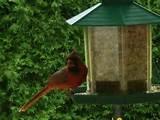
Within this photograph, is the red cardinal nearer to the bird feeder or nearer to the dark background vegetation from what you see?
the bird feeder

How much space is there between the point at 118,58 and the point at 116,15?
0.70ft

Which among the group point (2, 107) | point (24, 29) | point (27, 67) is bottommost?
point (2, 107)

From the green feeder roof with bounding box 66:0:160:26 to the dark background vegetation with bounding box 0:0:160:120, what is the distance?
1.31 meters

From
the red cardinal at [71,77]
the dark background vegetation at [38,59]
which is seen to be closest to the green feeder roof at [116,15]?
the red cardinal at [71,77]

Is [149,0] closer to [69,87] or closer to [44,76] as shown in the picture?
[44,76]

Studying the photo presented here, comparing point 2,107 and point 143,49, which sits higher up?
point 143,49

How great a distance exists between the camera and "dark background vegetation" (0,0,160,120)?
314 cm

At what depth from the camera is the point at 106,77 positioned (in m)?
1.92

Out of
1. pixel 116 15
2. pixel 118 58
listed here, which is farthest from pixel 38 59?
pixel 116 15

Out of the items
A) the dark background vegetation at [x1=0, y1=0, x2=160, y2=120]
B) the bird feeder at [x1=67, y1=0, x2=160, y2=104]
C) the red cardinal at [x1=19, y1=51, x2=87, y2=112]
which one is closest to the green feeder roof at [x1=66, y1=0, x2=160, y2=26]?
the bird feeder at [x1=67, y1=0, x2=160, y2=104]

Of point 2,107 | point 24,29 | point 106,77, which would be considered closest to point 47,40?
point 24,29

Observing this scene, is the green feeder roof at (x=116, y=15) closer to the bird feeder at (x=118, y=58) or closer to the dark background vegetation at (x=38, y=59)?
the bird feeder at (x=118, y=58)

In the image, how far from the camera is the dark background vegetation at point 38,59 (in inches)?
124

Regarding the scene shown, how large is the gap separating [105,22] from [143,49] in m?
0.30
